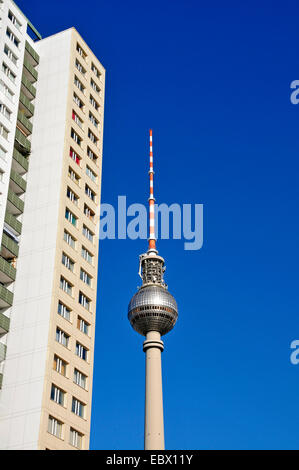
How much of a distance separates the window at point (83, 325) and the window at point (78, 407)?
690 cm

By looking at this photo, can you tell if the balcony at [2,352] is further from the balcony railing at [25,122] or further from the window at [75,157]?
the balcony railing at [25,122]

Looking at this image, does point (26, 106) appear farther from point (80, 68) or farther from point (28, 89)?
point (80, 68)

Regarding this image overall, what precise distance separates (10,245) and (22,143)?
40.5 ft

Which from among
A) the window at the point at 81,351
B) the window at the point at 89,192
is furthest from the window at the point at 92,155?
the window at the point at 81,351

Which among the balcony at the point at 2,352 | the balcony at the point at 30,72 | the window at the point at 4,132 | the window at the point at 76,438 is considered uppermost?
the balcony at the point at 30,72

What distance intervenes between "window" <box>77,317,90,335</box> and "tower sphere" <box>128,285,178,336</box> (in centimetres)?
3670

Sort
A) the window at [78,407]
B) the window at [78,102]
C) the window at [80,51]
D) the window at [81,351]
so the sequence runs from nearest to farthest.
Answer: the window at [78,407] → the window at [81,351] → the window at [78,102] → the window at [80,51]

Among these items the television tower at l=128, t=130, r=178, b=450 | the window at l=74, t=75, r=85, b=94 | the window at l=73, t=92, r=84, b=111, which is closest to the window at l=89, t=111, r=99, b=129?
the window at l=73, t=92, r=84, b=111

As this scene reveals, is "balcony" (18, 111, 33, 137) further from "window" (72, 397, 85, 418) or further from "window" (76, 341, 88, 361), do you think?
"window" (72, 397, 85, 418)

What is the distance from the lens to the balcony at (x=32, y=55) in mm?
74688

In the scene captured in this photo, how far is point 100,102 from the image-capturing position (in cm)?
8050

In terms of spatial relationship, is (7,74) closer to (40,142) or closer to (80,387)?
(40,142)

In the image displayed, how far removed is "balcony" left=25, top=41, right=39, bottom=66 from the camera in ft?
Result: 245
